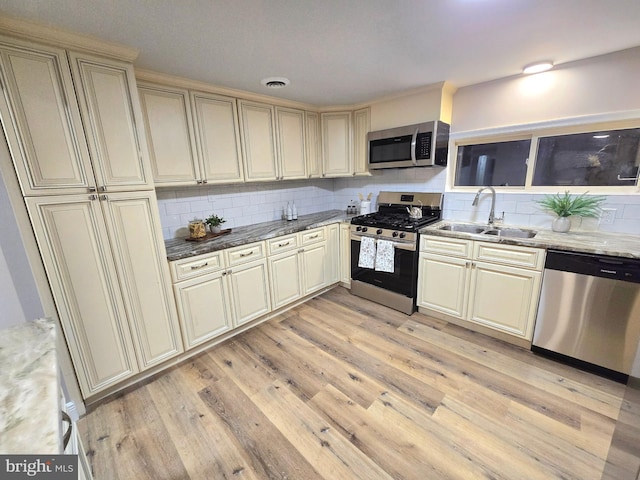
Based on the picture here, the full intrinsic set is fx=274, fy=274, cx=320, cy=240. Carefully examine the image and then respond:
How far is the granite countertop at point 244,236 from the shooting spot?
7.22 ft

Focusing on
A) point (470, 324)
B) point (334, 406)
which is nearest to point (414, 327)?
point (470, 324)

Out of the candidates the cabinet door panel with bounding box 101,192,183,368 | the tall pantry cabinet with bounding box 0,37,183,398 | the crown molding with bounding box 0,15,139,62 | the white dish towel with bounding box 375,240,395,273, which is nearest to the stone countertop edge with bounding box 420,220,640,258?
the white dish towel with bounding box 375,240,395,273

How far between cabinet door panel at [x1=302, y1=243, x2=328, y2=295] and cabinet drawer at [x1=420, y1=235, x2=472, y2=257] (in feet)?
3.71

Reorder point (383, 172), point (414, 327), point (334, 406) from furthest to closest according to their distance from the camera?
point (383, 172)
point (414, 327)
point (334, 406)

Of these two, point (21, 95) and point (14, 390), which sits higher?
point (21, 95)

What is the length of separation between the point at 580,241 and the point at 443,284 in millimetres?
1045

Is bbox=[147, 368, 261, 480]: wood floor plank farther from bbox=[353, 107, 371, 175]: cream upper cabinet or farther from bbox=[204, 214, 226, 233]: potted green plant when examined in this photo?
bbox=[353, 107, 371, 175]: cream upper cabinet

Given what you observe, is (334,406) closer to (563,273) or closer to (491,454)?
(491,454)

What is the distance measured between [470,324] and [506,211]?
1.15 m

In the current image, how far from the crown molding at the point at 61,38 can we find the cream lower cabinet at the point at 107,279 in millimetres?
831

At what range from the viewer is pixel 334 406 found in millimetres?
1801

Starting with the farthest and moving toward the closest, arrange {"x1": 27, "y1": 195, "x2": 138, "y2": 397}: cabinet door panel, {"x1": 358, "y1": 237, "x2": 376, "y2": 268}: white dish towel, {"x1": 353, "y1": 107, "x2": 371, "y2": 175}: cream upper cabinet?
{"x1": 353, "y1": 107, "x2": 371, "y2": 175}: cream upper cabinet
{"x1": 358, "y1": 237, "x2": 376, "y2": 268}: white dish towel
{"x1": 27, "y1": 195, "x2": 138, "y2": 397}: cabinet door panel

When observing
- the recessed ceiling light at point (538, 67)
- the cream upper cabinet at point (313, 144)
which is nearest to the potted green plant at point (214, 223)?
the cream upper cabinet at point (313, 144)

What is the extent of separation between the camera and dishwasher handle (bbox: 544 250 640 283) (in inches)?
69.3
